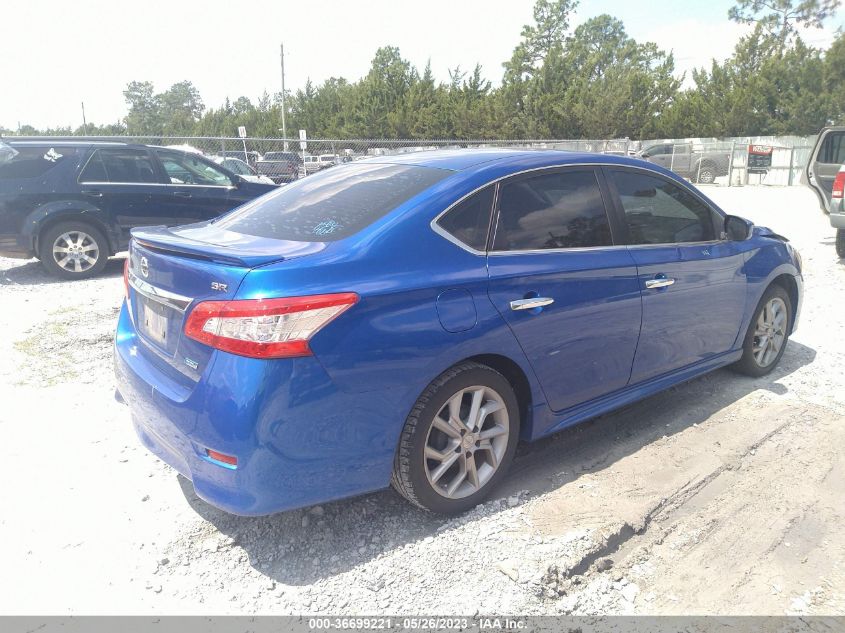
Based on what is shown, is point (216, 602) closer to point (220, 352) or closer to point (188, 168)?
point (220, 352)

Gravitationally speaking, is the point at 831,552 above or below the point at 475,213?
below

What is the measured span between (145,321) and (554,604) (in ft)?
7.31

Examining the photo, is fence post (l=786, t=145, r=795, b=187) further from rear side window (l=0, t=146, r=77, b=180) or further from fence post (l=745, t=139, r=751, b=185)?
rear side window (l=0, t=146, r=77, b=180)

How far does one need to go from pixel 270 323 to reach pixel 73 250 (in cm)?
729

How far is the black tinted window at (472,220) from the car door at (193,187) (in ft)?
23.1

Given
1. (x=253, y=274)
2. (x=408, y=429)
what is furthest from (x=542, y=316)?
(x=253, y=274)

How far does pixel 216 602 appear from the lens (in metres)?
2.62

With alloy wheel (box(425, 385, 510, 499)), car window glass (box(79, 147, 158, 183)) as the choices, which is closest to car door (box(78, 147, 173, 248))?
car window glass (box(79, 147, 158, 183))

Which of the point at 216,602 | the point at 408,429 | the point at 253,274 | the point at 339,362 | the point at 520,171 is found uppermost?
the point at 520,171

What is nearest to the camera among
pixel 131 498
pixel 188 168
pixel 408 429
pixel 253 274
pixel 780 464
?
pixel 253 274

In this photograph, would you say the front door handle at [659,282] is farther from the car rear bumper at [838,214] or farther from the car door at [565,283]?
the car rear bumper at [838,214]

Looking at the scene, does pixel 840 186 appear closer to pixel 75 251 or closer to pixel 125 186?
pixel 125 186

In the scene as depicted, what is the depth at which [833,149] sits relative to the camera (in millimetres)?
11031

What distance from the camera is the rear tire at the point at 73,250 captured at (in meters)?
8.34
